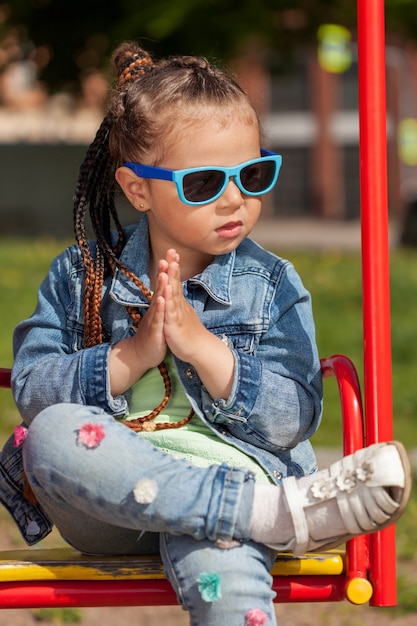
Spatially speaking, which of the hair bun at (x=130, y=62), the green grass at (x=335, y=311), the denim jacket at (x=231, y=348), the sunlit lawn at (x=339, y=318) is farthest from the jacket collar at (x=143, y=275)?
the green grass at (x=335, y=311)

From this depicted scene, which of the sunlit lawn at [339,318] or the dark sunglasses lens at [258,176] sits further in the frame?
the sunlit lawn at [339,318]

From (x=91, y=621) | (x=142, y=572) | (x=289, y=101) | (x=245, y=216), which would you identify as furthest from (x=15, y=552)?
(x=289, y=101)

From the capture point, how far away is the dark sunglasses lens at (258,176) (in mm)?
2031

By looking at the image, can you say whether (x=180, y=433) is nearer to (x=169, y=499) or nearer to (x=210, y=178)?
(x=169, y=499)

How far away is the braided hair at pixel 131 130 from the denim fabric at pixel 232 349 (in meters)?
0.03

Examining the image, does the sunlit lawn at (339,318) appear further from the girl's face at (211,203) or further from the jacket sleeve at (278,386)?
the girl's face at (211,203)

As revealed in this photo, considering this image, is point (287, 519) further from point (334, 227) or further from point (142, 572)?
point (334, 227)

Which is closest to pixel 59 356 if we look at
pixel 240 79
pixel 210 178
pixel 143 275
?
pixel 143 275

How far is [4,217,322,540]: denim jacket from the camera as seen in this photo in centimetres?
200

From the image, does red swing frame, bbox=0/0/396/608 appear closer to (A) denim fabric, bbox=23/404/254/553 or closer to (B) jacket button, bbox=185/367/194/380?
(A) denim fabric, bbox=23/404/254/553

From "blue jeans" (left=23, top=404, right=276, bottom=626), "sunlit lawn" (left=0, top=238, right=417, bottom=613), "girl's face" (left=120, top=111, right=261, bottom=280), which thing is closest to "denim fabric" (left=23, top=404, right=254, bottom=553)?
"blue jeans" (left=23, top=404, right=276, bottom=626)

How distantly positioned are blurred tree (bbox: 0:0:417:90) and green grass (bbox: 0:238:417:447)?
2.12m

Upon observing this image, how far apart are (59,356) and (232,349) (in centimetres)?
34

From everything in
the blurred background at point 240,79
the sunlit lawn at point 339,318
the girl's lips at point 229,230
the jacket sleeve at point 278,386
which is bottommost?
the sunlit lawn at point 339,318
